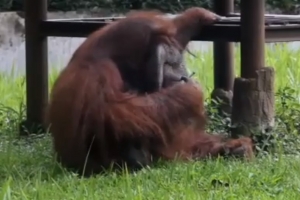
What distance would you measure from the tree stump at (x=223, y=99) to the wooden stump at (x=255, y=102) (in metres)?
0.65

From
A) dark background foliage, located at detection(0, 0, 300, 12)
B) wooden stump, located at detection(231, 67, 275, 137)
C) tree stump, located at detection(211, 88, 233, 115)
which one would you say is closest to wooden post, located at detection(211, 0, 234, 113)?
tree stump, located at detection(211, 88, 233, 115)

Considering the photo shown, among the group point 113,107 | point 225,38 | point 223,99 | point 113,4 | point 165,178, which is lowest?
point 165,178

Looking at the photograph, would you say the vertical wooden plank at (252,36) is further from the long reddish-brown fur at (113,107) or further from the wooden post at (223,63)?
the wooden post at (223,63)

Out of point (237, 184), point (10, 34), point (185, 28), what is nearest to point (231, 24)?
point (185, 28)

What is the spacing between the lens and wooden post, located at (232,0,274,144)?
3.85 metres

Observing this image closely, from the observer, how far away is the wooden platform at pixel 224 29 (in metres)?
3.95

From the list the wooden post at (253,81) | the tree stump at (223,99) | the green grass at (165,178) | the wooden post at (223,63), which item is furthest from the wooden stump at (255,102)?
the wooden post at (223,63)

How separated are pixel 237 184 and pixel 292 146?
0.84m

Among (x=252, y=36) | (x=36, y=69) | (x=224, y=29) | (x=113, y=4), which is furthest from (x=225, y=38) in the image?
(x=113, y=4)

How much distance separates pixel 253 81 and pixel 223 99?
33.0 inches

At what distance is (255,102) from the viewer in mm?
3865

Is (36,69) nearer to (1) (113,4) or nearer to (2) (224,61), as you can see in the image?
(2) (224,61)

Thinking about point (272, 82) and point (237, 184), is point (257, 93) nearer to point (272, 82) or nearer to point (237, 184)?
point (272, 82)

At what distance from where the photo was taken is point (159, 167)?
3521mm
